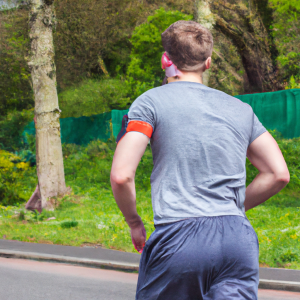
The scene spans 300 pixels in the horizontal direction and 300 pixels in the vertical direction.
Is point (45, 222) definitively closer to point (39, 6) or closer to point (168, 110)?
point (39, 6)

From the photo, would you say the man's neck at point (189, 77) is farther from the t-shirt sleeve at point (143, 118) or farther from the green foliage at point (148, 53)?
the green foliage at point (148, 53)

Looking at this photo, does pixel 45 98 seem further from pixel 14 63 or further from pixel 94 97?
pixel 14 63

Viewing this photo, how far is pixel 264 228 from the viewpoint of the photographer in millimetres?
7453

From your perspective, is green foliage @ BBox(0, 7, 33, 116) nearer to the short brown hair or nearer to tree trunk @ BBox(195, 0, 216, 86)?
tree trunk @ BBox(195, 0, 216, 86)

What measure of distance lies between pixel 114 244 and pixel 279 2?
12.5 m

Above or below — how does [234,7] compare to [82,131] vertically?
above

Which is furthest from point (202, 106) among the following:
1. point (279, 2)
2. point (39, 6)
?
point (279, 2)

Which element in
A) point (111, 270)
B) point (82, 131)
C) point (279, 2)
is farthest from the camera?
point (82, 131)

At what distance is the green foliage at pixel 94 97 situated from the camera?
19281 millimetres

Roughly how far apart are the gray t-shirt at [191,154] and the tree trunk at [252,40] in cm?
1517

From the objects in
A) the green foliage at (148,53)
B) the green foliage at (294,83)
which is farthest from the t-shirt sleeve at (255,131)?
the green foliage at (148,53)

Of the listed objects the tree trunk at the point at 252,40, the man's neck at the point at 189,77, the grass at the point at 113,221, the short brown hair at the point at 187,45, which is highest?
the tree trunk at the point at 252,40

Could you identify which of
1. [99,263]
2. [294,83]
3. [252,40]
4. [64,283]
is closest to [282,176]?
[64,283]

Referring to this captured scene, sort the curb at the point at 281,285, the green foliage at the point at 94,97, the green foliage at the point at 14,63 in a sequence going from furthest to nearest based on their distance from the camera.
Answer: the green foliage at the point at 94,97 → the green foliage at the point at 14,63 → the curb at the point at 281,285
